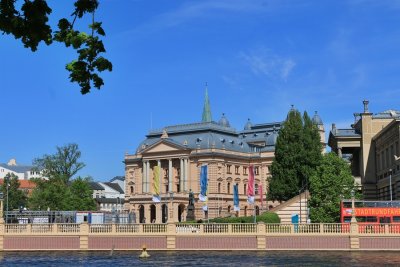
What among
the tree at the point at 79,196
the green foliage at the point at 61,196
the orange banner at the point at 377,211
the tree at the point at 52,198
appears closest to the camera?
the orange banner at the point at 377,211

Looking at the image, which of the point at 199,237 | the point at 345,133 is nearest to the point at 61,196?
the point at 345,133

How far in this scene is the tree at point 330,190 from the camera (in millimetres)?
72562

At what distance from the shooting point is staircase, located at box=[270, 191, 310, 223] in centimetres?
8388

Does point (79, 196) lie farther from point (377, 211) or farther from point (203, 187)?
point (377, 211)

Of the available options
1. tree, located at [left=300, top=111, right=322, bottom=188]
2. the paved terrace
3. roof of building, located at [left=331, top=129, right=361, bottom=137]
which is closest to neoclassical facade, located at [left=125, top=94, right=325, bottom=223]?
tree, located at [left=300, top=111, right=322, bottom=188]

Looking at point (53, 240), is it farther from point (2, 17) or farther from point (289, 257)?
point (2, 17)

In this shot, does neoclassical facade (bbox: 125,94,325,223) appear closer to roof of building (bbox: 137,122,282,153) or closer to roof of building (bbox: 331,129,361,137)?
roof of building (bbox: 137,122,282,153)

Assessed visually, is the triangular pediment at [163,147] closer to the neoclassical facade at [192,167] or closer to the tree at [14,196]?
the neoclassical facade at [192,167]

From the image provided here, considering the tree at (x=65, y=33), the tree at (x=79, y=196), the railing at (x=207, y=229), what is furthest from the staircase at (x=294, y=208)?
the tree at (x=65, y=33)

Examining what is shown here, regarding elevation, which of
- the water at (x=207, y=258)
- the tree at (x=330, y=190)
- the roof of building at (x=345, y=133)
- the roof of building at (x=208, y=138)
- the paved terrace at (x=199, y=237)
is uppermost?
the roof of building at (x=208, y=138)

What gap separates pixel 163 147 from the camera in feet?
507

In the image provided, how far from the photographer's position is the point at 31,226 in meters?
63.0

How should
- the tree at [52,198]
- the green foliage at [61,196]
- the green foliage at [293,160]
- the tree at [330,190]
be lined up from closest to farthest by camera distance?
1. the tree at [330,190]
2. the green foliage at [293,160]
3. the tree at [52,198]
4. the green foliage at [61,196]

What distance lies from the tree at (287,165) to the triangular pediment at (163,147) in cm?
6187
